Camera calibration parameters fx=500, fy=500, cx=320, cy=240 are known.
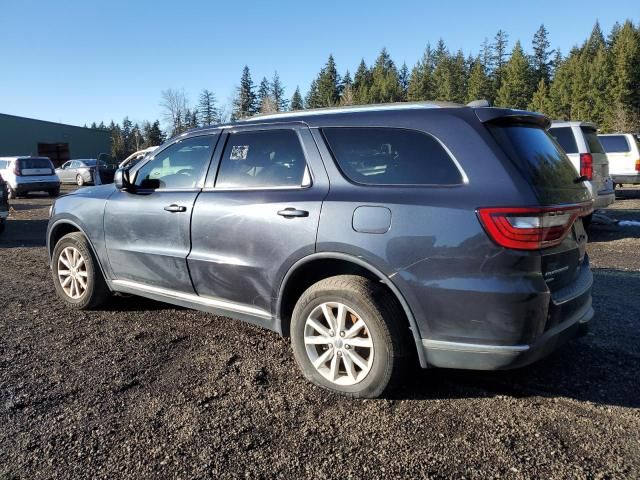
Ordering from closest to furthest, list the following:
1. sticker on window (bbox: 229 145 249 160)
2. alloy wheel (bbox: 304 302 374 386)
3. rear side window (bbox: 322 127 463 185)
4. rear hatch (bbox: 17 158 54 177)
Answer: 1. rear side window (bbox: 322 127 463 185)
2. alloy wheel (bbox: 304 302 374 386)
3. sticker on window (bbox: 229 145 249 160)
4. rear hatch (bbox: 17 158 54 177)

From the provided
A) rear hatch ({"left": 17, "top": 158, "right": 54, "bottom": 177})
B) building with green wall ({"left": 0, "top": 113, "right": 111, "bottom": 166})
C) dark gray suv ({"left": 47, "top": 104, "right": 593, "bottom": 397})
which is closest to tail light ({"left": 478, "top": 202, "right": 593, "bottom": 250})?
dark gray suv ({"left": 47, "top": 104, "right": 593, "bottom": 397})

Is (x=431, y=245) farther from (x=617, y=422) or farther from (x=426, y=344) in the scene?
(x=617, y=422)

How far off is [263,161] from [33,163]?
19835mm

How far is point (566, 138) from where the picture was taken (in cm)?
906

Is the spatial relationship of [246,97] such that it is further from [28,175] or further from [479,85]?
[28,175]

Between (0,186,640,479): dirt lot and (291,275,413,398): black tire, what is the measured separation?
0.12 meters

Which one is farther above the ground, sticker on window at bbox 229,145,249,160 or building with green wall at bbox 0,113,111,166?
building with green wall at bbox 0,113,111,166

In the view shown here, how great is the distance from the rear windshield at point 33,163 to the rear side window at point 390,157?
20.2m

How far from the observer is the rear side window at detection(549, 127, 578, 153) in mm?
8922

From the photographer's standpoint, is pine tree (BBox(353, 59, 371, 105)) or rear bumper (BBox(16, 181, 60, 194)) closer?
rear bumper (BBox(16, 181, 60, 194))

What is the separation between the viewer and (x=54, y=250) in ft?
16.9

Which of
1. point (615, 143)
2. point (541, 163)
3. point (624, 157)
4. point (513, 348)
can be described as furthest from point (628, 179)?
point (513, 348)

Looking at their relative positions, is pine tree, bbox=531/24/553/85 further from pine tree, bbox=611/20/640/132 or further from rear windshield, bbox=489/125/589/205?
rear windshield, bbox=489/125/589/205

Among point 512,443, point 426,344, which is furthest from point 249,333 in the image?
point 512,443
